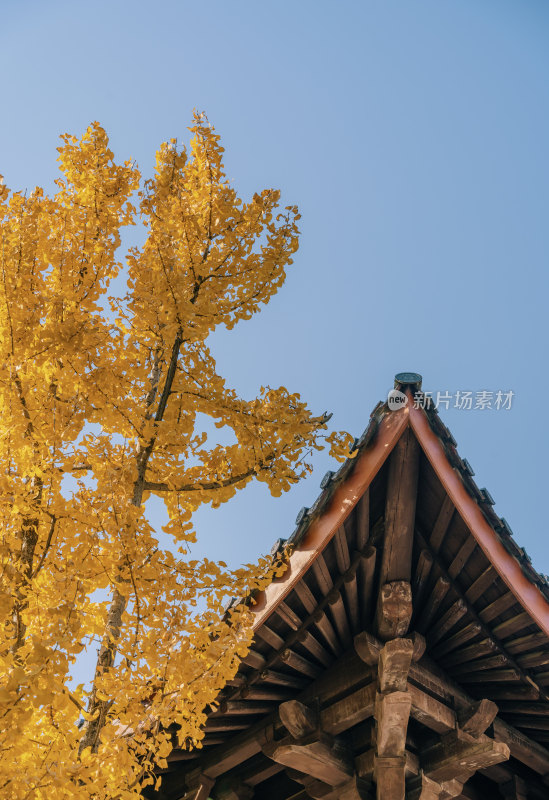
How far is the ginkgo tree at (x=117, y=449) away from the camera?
9.31ft

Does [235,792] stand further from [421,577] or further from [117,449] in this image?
[117,449]

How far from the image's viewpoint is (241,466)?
12.2ft

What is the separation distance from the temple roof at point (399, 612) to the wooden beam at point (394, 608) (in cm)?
1

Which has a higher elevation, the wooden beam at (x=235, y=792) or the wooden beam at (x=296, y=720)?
the wooden beam at (x=296, y=720)

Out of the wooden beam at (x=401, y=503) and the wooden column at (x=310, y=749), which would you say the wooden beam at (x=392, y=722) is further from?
the wooden beam at (x=401, y=503)

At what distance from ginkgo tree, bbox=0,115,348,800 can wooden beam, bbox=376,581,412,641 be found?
5.89ft

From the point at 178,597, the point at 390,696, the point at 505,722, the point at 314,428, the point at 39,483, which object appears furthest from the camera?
the point at 505,722

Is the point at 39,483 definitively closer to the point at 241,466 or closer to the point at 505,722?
the point at 241,466

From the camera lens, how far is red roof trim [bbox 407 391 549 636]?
4.83 metres

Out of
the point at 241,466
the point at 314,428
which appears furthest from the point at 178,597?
the point at 314,428

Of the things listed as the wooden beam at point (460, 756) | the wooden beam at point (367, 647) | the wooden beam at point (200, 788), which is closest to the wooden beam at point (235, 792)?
the wooden beam at point (200, 788)

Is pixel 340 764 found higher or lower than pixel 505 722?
lower

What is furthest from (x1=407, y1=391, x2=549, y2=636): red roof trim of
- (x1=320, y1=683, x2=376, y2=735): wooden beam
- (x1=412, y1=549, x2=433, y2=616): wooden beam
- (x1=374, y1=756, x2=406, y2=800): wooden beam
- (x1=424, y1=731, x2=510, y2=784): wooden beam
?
(x1=374, y1=756, x2=406, y2=800): wooden beam

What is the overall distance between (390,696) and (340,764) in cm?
88
